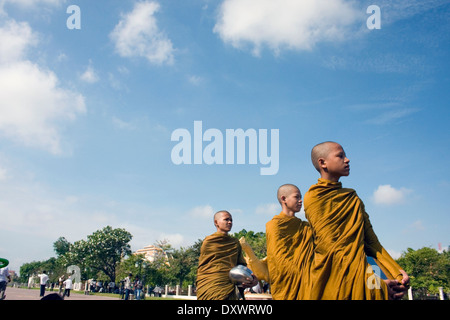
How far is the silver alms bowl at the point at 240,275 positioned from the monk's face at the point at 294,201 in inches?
44.4

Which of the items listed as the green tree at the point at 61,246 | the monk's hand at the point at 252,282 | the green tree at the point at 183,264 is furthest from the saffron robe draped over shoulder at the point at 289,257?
the green tree at the point at 61,246

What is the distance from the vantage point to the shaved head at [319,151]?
4113 millimetres

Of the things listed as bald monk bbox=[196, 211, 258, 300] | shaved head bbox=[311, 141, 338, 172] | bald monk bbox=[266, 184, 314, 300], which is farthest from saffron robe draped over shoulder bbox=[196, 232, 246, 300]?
shaved head bbox=[311, 141, 338, 172]

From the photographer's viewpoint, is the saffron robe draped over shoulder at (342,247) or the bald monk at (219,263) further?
the bald monk at (219,263)

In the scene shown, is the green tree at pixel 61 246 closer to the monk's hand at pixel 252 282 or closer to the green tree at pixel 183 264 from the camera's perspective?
the green tree at pixel 183 264

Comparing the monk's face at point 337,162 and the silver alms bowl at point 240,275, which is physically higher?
the monk's face at point 337,162

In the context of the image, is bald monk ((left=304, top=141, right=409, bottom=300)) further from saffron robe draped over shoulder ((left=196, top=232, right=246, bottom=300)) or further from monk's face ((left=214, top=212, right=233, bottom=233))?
monk's face ((left=214, top=212, right=233, bottom=233))

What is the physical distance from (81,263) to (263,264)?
2566 inches

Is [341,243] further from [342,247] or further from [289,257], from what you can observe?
[289,257]

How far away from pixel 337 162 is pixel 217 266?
2628mm

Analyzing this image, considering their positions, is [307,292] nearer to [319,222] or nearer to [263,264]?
[319,222]

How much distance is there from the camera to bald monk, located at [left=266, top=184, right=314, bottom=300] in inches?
161

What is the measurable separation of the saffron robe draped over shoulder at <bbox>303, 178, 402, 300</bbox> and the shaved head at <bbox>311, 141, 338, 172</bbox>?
0.30 m
